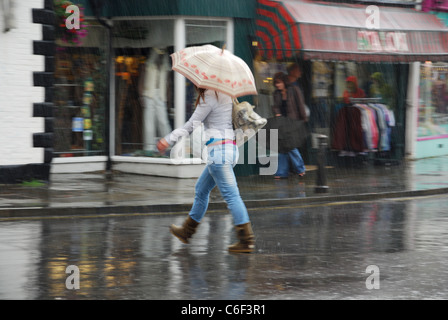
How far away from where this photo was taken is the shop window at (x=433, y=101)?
21.2 m

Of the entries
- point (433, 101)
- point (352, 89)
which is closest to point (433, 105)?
point (433, 101)

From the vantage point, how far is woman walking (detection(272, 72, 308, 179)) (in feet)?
53.1

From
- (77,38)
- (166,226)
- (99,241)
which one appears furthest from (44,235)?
(77,38)

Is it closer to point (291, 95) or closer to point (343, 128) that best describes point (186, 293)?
point (291, 95)

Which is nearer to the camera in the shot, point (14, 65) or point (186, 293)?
point (186, 293)

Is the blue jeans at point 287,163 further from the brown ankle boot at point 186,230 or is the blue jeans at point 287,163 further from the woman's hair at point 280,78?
the brown ankle boot at point 186,230

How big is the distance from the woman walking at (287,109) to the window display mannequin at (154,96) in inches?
85.3

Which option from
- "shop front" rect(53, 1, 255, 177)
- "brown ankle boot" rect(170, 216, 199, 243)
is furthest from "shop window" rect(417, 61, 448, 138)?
"brown ankle boot" rect(170, 216, 199, 243)

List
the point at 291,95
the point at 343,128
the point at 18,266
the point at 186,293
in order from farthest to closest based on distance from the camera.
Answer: the point at 343,128, the point at 291,95, the point at 18,266, the point at 186,293

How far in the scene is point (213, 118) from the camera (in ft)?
27.7

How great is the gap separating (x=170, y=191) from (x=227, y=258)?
555 cm
